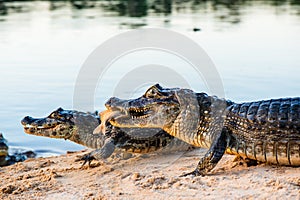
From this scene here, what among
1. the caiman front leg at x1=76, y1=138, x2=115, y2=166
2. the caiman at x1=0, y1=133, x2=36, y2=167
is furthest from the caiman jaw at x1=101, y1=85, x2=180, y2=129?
the caiman at x1=0, y1=133, x2=36, y2=167

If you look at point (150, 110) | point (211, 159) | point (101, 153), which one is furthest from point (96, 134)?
point (211, 159)

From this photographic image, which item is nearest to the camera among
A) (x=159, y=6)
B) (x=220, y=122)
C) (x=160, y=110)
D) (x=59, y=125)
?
(x=220, y=122)

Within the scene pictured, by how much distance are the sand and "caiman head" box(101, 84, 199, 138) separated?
1.65 ft

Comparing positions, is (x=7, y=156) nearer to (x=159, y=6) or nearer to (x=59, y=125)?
(x=59, y=125)

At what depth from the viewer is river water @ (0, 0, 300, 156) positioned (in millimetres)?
12156

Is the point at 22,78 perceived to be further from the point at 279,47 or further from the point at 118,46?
the point at 279,47

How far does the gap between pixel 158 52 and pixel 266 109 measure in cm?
1230

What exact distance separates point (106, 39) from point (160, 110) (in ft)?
50.9

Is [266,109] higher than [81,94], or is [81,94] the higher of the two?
[266,109]

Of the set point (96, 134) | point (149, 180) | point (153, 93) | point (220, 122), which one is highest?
point (153, 93)

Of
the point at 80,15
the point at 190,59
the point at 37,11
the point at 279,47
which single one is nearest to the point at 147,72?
the point at 190,59

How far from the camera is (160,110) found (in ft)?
19.9

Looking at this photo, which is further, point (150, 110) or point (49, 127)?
point (49, 127)

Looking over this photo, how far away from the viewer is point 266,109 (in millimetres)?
5516
